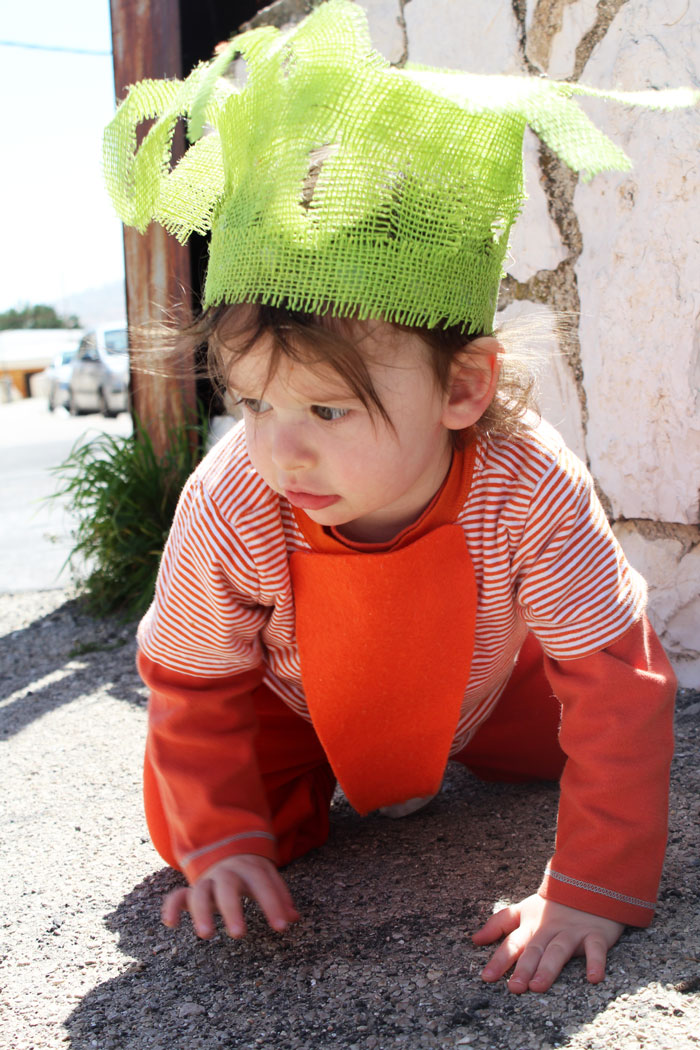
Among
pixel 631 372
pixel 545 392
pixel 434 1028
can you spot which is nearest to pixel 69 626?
pixel 545 392

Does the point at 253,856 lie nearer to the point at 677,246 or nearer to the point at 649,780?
the point at 649,780

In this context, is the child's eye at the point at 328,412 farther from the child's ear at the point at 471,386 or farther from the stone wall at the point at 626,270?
the stone wall at the point at 626,270

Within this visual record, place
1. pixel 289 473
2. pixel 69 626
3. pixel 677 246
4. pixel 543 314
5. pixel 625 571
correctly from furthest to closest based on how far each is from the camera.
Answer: pixel 69 626, pixel 543 314, pixel 677 246, pixel 625 571, pixel 289 473

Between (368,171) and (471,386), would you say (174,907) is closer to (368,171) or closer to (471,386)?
(471,386)

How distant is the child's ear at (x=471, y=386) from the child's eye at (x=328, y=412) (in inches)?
7.2

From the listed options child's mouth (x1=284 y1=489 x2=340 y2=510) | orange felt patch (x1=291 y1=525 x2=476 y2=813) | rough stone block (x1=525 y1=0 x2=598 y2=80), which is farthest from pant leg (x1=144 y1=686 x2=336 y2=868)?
rough stone block (x1=525 y1=0 x2=598 y2=80)

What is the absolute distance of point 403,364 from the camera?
1.25 m

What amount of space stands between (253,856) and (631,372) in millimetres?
1299

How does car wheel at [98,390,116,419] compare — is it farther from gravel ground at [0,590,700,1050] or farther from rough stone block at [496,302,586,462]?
gravel ground at [0,590,700,1050]

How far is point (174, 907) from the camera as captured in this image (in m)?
1.33

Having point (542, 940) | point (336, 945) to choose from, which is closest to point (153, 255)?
point (336, 945)

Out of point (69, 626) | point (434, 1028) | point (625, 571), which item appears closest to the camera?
point (434, 1028)

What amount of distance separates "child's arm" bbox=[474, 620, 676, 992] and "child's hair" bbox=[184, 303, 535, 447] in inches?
14.8

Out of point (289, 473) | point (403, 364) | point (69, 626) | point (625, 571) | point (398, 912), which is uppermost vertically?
point (403, 364)
